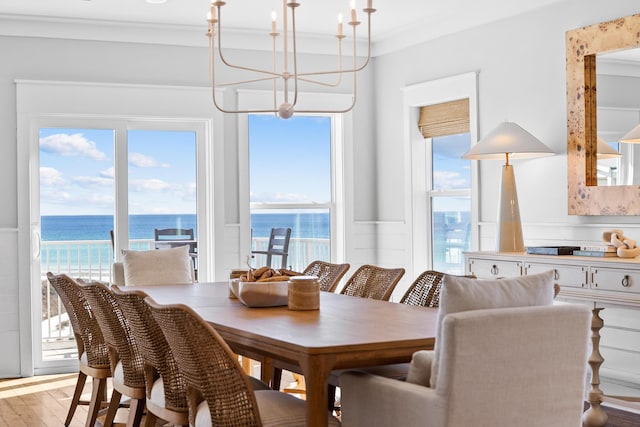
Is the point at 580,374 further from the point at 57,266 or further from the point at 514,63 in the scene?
the point at 57,266

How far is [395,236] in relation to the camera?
23.9ft

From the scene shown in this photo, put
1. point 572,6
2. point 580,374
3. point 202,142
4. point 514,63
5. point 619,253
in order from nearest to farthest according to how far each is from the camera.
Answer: point 580,374, point 619,253, point 572,6, point 514,63, point 202,142

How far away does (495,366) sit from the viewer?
8.69 ft

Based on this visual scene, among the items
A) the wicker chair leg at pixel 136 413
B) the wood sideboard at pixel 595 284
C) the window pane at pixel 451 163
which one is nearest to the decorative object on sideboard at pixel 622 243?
the wood sideboard at pixel 595 284

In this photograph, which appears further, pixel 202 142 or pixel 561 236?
pixel 202 142

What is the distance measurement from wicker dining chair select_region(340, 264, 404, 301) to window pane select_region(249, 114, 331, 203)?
2647mm

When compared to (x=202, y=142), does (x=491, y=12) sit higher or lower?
higher

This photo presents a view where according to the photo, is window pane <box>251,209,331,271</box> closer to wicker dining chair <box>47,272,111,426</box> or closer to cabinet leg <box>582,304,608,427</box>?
wicker dining chair <box>47,272,111,426</box>

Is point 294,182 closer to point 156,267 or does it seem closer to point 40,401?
point 156,267

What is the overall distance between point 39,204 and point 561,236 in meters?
3.81

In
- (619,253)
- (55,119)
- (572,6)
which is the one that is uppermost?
(572,6)

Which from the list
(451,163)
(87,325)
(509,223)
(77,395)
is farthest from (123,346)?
(451,163)

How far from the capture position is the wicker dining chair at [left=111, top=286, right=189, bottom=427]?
3295mm

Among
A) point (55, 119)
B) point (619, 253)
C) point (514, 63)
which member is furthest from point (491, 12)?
point (55, 119)
